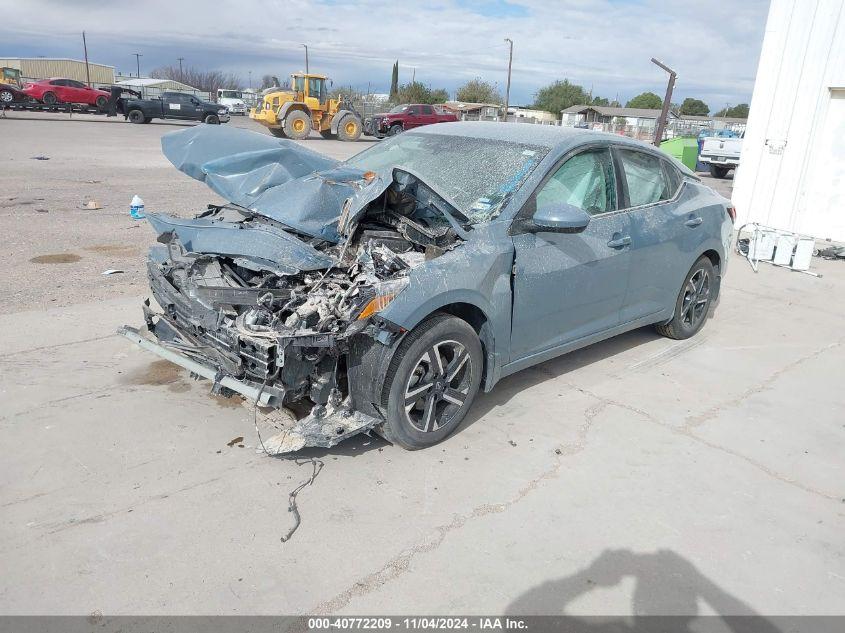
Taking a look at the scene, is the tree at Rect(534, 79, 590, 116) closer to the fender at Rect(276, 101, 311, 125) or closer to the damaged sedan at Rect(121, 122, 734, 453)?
the fender at Rect(276, 101, 311, 125)

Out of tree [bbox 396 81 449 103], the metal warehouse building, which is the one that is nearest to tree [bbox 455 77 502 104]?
tree [bbox 396 81 449 103]

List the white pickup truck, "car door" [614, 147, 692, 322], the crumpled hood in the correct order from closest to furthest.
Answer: the crumpled hood, "car door" [614, 147, 692, 322], the white pickup truck

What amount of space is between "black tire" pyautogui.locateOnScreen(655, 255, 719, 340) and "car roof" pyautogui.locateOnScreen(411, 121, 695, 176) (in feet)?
3.97

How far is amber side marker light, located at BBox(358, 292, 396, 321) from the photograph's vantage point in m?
3.20

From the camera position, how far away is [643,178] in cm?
492

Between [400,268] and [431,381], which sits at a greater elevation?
[400,268]

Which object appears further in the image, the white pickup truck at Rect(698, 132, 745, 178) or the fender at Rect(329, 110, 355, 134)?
the fender at Rect(329, 110, 355, 134)

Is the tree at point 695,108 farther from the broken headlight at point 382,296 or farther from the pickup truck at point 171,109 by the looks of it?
the broken headlight at point 382,296

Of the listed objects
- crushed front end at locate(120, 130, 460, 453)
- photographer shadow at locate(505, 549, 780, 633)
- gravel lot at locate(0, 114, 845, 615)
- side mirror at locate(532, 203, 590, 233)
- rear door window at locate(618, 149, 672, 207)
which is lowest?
photographer shadow at locate(505, 549, 780, 633)

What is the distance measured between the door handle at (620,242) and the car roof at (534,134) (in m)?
0.71

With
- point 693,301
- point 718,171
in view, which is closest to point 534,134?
point 693,301

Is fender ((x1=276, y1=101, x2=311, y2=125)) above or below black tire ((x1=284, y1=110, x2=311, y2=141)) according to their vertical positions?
above

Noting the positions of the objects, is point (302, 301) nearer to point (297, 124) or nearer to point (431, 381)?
point (431, 381)

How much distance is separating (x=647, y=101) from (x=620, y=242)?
107361 mm
